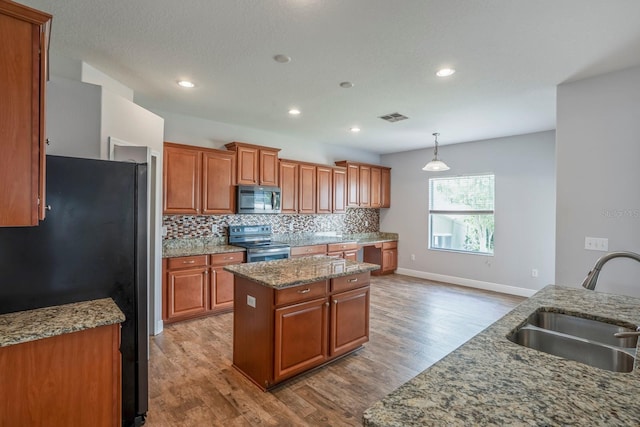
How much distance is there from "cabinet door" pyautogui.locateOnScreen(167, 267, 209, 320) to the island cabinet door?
1.89m

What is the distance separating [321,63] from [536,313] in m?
2.42

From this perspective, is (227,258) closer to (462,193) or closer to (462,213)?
(462,213)

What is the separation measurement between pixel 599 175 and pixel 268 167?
12.9 ft

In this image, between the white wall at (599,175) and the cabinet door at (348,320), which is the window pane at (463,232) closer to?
the white wall at (599,175)

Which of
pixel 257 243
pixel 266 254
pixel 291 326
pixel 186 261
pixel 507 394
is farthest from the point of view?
pixel 257 243

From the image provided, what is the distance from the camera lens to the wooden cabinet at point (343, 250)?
5.37 metres

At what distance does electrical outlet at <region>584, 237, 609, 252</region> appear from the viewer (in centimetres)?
274

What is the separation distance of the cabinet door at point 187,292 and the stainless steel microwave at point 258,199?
3.55 ft

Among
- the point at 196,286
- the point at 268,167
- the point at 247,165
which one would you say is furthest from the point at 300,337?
the point at 268,167

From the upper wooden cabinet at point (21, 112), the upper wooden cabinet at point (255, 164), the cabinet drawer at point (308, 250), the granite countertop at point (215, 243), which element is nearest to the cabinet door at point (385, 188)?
the granite countertop at point (215, 243)

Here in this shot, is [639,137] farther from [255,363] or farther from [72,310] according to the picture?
[72,310]

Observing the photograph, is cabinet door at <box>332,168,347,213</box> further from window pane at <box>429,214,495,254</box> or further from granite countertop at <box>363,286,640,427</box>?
granite countertop at <box>363,286,640,427</box>

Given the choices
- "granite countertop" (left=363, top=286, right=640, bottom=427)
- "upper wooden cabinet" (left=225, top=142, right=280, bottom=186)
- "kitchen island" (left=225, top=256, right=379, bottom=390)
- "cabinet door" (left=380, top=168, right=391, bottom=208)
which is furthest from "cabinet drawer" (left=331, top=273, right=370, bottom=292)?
"cabinet door" (left=380, top=168, right=391, bottom=208)

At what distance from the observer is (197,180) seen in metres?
4.09
